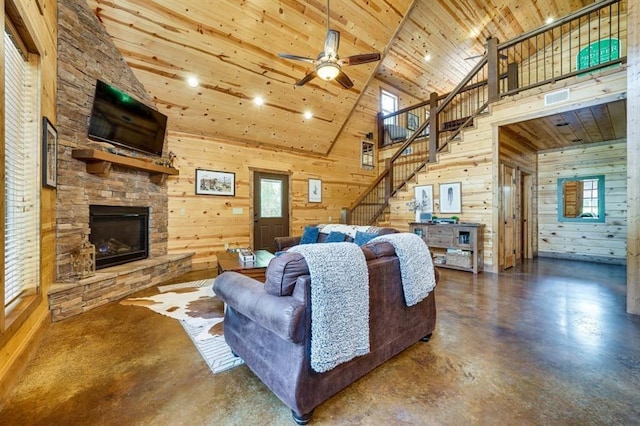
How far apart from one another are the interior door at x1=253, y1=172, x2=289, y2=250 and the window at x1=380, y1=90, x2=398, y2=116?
3.88 m

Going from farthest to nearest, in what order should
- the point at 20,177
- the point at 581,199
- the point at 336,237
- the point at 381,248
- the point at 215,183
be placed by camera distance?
the point at 581,199 → the point at 215,183 → the point at 336,237 → the point at 20,177 → the point at 381,248

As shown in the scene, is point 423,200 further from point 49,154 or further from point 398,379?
point 49,154

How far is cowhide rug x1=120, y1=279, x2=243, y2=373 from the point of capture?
2.23m

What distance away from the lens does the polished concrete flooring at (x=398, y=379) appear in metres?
1.59

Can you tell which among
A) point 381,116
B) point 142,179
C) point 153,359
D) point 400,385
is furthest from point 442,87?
point 153,359

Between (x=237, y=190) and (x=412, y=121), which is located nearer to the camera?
(x=237, y=190)

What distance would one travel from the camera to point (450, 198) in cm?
554

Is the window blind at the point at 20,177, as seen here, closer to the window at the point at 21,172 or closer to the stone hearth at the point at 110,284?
the window at the point at 21,172

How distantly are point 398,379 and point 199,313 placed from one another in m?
2.24

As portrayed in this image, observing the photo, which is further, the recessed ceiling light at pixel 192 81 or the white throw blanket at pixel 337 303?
the recessed ceiling light at pixel 192 81

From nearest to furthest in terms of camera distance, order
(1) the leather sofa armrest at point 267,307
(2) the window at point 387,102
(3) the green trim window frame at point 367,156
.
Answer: (1) the leather sofa armrest at point 267,307, (3) the green trim window frame at point 367,156, (2) the window at point 387,102

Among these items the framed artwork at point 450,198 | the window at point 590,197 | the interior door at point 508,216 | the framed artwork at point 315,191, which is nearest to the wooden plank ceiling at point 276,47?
the framed artwork at point 315,191

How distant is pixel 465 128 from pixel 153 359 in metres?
5.87

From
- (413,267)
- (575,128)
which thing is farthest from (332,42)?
(575,128)
